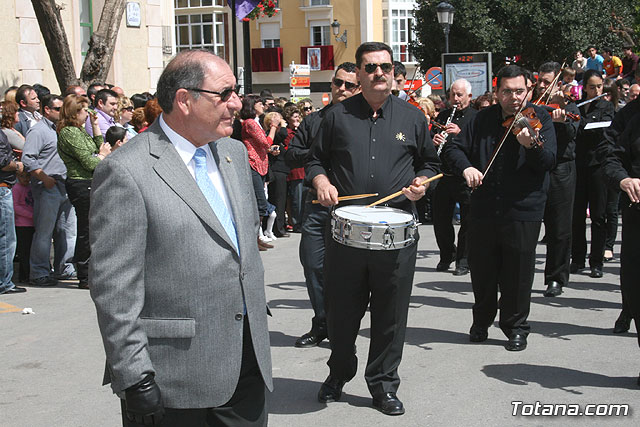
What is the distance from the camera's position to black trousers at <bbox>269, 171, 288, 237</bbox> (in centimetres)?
1378

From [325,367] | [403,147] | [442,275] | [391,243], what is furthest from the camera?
[442,275]

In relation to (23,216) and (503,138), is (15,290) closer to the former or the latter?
(23,216)

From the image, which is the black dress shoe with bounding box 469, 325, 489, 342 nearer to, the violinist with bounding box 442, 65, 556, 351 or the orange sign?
the violinist with bounding box 442, 65, 556, 351

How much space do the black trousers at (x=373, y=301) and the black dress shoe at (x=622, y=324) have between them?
2.80 meters

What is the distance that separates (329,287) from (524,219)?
2.00 metres

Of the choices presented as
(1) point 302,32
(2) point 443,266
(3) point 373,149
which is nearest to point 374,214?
(3) point 373,149

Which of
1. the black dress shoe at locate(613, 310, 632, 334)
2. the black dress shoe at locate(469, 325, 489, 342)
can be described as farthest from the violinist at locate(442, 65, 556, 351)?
the black dress shoe at locate(613, 310, 632, 334)

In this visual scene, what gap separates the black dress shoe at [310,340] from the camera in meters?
6.96

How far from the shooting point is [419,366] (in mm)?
6406

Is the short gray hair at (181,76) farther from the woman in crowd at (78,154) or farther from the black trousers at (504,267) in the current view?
the woman in crowd at (78,154)

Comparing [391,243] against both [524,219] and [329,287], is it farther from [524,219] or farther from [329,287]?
[524,219]

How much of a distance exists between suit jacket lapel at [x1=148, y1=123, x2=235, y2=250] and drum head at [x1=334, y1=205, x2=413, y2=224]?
1.77 metres

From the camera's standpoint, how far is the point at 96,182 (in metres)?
3.19

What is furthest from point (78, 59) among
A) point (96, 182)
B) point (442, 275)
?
point (96, 182)
